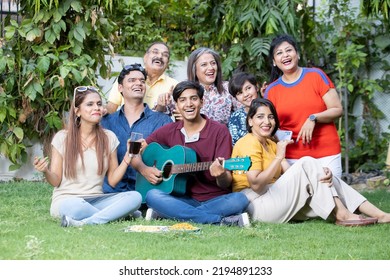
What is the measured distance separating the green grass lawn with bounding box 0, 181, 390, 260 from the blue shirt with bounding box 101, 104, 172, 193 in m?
0.78

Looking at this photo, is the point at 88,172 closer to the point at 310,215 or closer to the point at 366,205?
the point at 310,215

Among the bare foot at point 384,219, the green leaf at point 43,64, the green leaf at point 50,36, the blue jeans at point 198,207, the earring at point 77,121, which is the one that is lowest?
the bare foot at point 384,219

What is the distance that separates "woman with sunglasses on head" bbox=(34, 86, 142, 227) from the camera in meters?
5.69

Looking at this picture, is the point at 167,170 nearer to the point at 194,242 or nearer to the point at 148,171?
the point at 148,171

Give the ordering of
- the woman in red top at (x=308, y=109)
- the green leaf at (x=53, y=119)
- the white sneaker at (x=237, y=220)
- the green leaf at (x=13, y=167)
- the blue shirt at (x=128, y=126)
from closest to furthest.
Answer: the white sneaker at (x=237, y=220) → the woman in red top at (x=308, y=109) → the blue shirt at (x=128, y=126) → the green leaf at (x=53, y=119) → the green leaf at (x=13, y=167)

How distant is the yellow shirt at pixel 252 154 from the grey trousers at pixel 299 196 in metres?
0.13

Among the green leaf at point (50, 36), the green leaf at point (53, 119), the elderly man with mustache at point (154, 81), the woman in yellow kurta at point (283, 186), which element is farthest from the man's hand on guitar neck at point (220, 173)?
the green leaf at point (50, 36)

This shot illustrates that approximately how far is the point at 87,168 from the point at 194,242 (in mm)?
1313

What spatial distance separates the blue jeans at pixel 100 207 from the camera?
18.4 feet

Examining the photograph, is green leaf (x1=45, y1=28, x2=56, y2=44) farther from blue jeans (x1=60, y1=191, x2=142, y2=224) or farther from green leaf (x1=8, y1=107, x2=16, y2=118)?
blue jeans (x1=60, y1=191, x2=142, y2=224)

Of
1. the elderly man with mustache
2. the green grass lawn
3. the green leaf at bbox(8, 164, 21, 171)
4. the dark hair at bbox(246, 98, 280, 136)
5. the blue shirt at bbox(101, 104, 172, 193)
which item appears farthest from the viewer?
the green leaf at bbox(8, 164, 21, 171)

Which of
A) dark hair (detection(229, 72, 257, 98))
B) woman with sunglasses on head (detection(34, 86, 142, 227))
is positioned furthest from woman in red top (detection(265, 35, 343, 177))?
woman with sunglasses on head (detection(34, 86, 142, 227))

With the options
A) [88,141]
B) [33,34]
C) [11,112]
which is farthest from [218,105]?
[11,112]

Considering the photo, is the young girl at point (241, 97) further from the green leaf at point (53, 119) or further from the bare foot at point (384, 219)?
the green leaf at point (53, 119)
